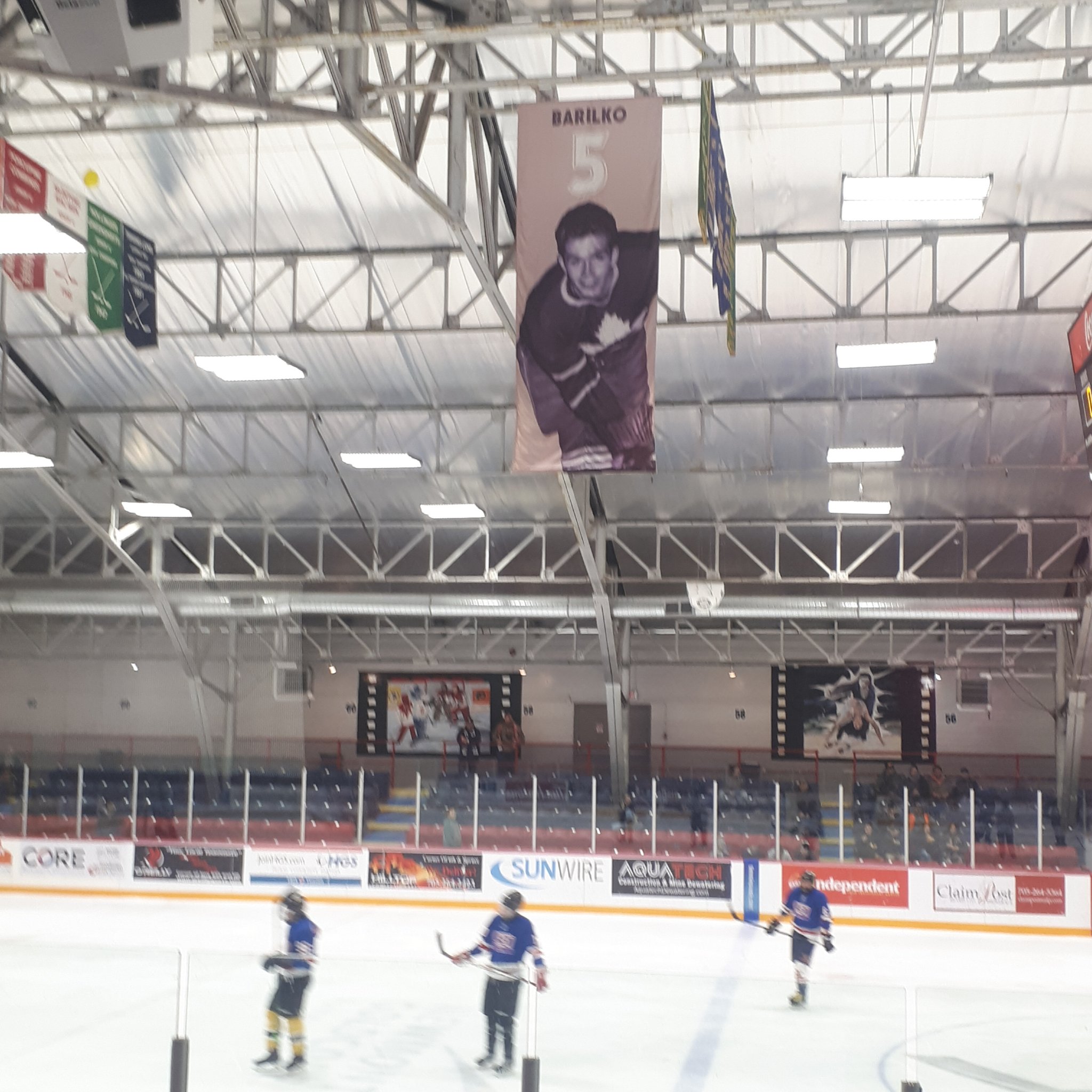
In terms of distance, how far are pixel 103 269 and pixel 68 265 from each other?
15.8 inches

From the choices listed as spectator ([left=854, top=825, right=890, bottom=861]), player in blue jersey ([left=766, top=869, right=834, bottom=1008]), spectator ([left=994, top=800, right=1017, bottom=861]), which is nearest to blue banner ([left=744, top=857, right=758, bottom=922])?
spectator ([left=854, top=825, right=890, bottom=861])

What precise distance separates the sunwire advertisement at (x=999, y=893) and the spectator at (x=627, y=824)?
4671mm

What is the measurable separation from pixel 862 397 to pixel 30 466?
11.7 m

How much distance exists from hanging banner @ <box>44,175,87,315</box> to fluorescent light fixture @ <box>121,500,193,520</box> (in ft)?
31.1

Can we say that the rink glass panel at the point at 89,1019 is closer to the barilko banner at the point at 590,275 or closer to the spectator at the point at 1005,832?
the barilko banner at the point at 590,275

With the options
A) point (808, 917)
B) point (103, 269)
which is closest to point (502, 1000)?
point (808, 917)

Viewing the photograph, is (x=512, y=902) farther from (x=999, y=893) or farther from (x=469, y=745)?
(x=469, y=745)

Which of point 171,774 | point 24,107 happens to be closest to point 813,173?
point 24,107

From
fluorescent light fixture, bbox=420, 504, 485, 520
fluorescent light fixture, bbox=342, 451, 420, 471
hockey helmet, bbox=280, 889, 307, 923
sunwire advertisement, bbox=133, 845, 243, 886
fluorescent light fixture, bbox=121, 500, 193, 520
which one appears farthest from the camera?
sunwire advertisement, bbox=133, 845, 243, 886

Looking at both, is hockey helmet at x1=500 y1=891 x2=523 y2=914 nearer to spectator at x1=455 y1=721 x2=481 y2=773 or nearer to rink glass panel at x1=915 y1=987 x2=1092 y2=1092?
rink glass panel at x1=915 y1=987 x2=1092 y2=1092

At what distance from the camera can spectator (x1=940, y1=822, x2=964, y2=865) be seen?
20.4m

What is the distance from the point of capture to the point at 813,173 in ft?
48.0

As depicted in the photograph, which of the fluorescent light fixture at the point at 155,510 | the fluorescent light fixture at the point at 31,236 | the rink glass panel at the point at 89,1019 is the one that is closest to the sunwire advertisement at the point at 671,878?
the fluorescent light fixture at the point at 155,510

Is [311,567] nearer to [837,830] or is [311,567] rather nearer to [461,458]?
[461,458]
